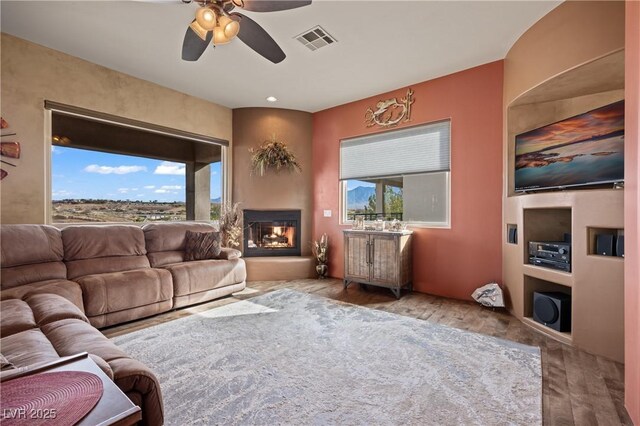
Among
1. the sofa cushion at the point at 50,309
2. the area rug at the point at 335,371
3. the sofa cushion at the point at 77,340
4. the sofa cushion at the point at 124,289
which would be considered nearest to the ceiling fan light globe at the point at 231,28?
the sofa cushion at the point at 77,340

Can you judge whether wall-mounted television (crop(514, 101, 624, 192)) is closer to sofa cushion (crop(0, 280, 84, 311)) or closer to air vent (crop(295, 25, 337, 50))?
air vent (crop(295, 25, 337, 50))

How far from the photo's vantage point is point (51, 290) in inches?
101

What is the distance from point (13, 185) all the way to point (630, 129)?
17.0 ft

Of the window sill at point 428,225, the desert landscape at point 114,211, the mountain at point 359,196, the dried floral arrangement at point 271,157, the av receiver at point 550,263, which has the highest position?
the dried floral arrangement at point 271,157

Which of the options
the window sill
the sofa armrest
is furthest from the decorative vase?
the window sill

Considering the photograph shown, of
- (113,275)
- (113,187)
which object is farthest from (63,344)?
(113,187)

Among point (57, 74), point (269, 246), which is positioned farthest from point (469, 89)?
point (57, 74)

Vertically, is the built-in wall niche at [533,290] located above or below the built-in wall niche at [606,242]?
below

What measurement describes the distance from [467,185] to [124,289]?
4075 millimetres

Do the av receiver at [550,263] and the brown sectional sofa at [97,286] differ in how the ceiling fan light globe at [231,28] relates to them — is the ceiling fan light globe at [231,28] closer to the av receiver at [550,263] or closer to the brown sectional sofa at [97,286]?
the brown sectional sofa at [97,286]

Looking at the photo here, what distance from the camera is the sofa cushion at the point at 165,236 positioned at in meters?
3.85

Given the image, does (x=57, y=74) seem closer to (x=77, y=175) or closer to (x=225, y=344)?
(x=77, y=175)

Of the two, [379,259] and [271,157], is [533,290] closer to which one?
[379,259]

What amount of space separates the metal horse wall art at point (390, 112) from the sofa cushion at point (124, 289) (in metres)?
3.58
